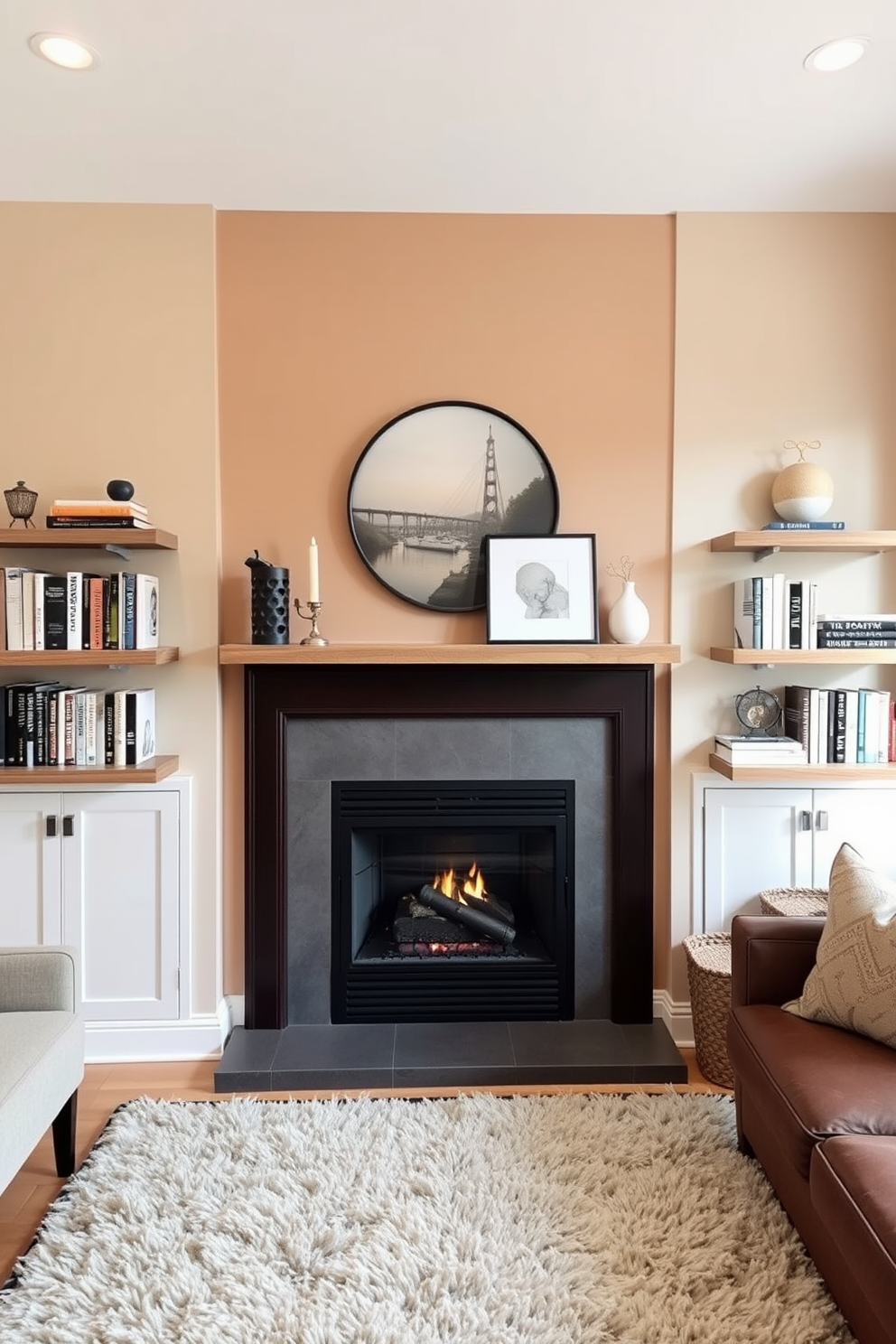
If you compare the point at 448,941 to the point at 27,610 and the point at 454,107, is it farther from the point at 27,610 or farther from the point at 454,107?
the point at 454,107

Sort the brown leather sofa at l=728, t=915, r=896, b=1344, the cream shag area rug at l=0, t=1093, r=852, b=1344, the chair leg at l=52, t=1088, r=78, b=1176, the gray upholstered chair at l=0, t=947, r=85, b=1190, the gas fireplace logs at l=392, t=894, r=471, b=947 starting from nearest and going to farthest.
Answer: the brown leather sofa at l=728, t=915, r=896, b=1344 < the cream shag area rug at l=0, t=1093, r=852, b=1344 < the gray upholstered chair at l=0, t=947, r=85, b=1190 < the chair leg at l=52, t=1088, r=78, b=1176 < the gas fireplace logs at l=392, t=894, r=471, b=947

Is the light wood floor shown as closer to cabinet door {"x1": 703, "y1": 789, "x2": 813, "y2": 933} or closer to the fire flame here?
cabinet door {"x1": 703, "y1": 789, "x2": 813, "y2": 933}

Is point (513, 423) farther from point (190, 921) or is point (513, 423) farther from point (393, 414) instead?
point (190, 921)

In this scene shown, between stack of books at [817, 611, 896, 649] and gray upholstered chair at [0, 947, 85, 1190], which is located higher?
stack of books at [817, 611, 896, 649]

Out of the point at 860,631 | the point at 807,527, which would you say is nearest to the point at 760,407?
the point at 807,527

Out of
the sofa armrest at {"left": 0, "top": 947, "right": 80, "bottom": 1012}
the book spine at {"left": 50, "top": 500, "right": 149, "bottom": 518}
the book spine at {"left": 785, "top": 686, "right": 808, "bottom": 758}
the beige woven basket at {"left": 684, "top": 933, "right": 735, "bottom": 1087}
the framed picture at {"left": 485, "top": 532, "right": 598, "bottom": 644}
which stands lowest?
the beige woven basket at {"left": 684, "top": 933, "right": 735, "bottom": 1087}

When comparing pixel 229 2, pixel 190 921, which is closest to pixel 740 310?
pixel 229 2

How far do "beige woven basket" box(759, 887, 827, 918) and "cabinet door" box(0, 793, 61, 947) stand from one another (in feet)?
7.40

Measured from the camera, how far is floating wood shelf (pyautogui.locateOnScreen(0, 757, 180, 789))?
2.65 metres

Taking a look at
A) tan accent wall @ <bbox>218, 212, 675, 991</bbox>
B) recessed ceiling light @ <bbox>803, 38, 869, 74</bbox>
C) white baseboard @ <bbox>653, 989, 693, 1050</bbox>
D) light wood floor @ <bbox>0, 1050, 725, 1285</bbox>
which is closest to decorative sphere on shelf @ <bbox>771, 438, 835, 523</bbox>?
tan accent wall @ <bbox>218, 212, 675, 991</bbox>

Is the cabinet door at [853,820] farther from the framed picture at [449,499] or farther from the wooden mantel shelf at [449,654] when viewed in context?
the framed picture at [449,499]

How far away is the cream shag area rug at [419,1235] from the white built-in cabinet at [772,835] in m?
0.70

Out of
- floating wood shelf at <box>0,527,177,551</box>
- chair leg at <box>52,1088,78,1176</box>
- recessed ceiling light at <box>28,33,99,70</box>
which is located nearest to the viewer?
recessed ceiling light at <box>28,33,99,70</box>

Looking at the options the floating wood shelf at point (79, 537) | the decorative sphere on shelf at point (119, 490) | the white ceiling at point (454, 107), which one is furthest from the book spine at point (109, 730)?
the white ceiling at point (454, 107)
